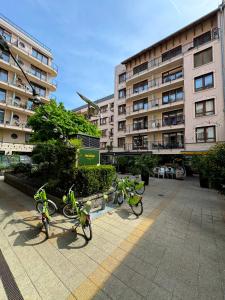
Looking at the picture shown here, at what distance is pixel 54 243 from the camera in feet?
12.0

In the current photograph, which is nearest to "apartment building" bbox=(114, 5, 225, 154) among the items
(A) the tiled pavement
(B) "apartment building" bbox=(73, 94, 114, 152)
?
(B) "apartment building" bbox=(73, 94, 114, 152)

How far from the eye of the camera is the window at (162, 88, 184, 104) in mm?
18478

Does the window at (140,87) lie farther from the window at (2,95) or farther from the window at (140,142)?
the window at (2,95)

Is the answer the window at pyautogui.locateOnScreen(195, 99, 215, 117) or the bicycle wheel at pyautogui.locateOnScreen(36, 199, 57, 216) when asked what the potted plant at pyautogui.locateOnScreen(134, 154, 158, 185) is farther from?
the window at pyautogui.locateOnScreen(195, 99, 215, 117)

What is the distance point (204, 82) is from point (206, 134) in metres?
5.83

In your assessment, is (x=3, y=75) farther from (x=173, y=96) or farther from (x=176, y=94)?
(x=176, y=94)

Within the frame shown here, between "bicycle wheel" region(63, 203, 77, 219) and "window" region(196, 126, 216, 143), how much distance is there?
15.8m

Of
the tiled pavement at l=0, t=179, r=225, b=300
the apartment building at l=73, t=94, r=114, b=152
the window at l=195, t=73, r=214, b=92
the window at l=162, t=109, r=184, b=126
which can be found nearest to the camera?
the tiled pavement at l=0, t=179, r=225, b=300

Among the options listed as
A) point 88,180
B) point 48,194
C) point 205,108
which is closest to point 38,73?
point 48,194

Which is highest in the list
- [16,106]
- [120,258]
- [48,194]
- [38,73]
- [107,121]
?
[38,73]

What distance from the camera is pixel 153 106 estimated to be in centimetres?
2042

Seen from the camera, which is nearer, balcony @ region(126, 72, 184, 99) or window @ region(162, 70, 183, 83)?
balcony @ region(126, 72, 184, 99)

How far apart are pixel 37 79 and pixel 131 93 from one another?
14.4m

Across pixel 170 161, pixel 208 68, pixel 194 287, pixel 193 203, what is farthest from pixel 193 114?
pixel 194 287
